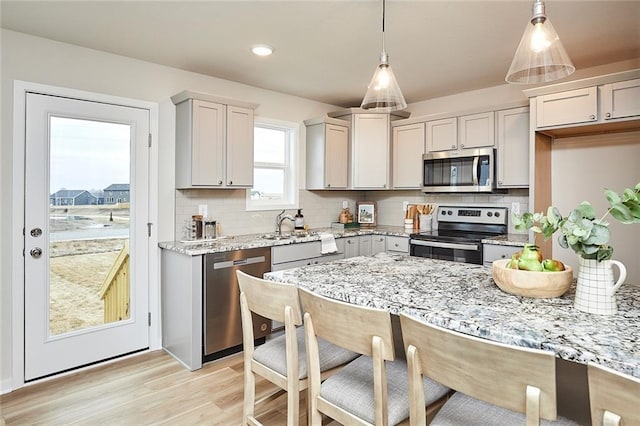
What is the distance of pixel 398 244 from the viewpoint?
409 centimetres

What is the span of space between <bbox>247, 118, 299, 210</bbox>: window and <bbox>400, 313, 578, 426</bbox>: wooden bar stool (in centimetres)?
310

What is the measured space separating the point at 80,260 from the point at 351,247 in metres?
2.49

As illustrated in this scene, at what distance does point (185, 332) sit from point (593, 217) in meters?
2.75

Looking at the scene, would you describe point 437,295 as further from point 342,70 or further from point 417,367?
point 342,70

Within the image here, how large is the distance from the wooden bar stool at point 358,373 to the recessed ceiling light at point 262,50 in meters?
2.18

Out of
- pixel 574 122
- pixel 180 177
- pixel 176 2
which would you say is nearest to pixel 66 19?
pixel 176 2

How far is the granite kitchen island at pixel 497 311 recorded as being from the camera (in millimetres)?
1028

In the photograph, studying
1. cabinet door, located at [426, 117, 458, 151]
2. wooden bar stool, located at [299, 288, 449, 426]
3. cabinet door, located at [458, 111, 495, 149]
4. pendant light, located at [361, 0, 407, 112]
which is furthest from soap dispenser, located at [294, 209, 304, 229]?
wooden bar stool, located at [299, 288, 449, 426]

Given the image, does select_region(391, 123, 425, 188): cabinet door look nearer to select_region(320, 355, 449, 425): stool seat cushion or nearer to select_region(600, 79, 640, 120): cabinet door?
select_region(600, 79, 640, 120): cabinet door

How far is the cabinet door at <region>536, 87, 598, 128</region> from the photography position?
2.92 metres

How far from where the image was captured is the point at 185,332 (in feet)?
9.74

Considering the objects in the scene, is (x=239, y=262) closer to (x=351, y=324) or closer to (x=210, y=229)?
(x=210, y=229)

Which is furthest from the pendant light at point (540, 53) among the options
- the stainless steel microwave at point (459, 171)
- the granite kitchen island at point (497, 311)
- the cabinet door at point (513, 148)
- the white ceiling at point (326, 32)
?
the stainless steel microwave at point (459, 171)

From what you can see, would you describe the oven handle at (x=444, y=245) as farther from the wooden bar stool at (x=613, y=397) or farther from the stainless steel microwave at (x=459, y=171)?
the wooden bar stool at (x=613, y=397)
